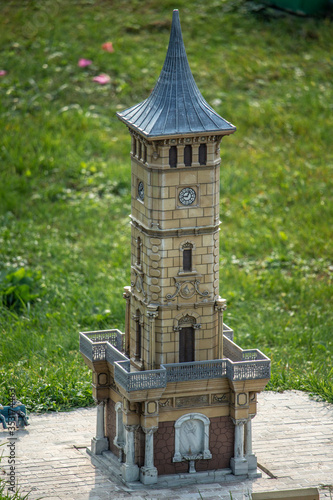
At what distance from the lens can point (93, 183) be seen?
65.5 m

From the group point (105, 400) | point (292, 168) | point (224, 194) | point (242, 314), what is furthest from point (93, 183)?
point (105, 400)

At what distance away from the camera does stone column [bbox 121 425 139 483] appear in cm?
3783

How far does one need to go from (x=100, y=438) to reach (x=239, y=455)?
17.8 ft

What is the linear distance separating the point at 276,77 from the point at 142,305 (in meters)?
40.3

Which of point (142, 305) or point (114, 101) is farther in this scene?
point (114, 101)

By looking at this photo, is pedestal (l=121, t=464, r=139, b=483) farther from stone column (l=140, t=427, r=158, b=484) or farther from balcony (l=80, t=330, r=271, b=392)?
balcony (l=80, t=330, r=271, b=392)

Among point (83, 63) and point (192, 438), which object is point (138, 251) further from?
point (83, 63)

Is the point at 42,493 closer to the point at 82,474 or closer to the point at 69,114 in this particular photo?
the point at 82,474

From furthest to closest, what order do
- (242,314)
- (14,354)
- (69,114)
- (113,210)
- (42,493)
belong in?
(69,114) < (113,210) < (242,314) < (14,354) < (42,493)

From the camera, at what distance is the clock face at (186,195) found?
37.0m

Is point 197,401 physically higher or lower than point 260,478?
higher

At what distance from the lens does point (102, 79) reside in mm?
73562

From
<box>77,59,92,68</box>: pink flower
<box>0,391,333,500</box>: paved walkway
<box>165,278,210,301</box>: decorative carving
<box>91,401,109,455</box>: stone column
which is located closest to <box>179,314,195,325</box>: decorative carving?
<box>165,278,210,301</box>: decorative carving

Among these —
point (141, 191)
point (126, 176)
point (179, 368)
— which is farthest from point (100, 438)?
point (126, 176)
